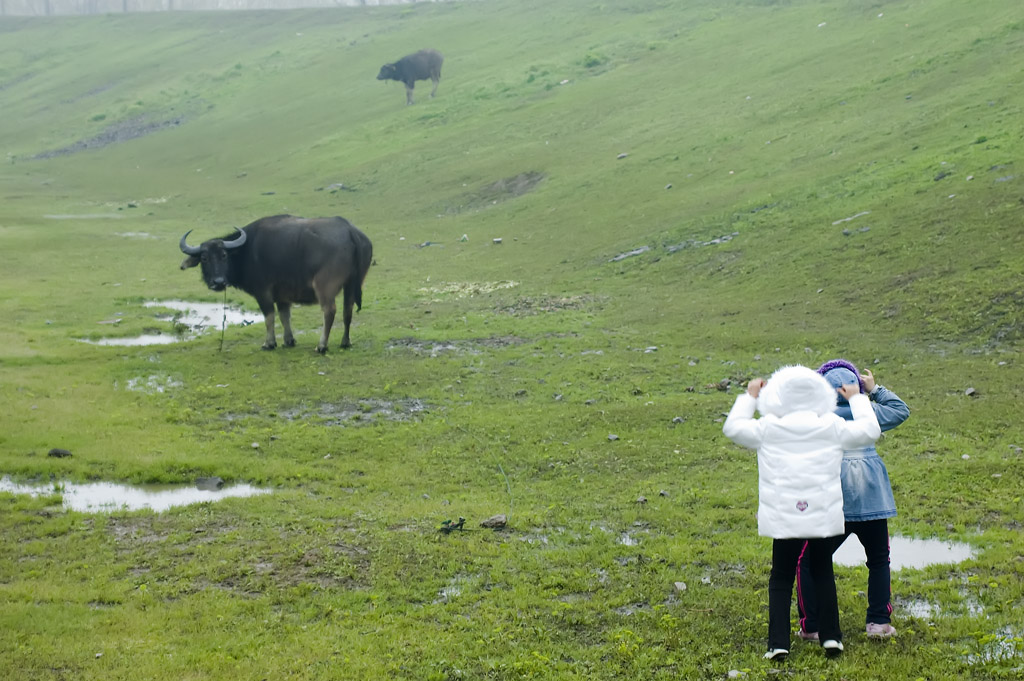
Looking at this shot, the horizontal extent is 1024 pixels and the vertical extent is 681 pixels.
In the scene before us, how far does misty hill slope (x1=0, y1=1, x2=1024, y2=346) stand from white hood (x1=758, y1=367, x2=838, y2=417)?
10133 millimetres

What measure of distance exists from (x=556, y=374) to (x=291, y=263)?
5.79 metres

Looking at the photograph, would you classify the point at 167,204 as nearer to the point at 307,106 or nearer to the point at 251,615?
the point at 307,106

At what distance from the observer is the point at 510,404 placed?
14945 mm

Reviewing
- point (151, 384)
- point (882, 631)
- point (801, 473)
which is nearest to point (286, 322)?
point (151, 384)

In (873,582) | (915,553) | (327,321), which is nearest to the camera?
(873,582)

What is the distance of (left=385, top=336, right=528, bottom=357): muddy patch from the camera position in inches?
733

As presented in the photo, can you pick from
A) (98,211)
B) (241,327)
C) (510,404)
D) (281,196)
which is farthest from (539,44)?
(510,404)

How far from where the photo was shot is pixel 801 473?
638 centimetres

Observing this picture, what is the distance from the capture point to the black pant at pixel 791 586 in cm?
650

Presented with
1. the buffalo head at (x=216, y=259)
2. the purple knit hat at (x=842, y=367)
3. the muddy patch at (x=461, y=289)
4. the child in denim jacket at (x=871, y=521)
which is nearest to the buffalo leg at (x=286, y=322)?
the buffalo head at (x=216, y=259)

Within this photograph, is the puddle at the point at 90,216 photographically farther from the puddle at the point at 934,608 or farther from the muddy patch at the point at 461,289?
the puddle at the point at 934,608

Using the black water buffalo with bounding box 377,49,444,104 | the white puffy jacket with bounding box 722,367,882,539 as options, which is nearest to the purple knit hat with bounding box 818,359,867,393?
the white puffy jacket with bounding box 722,367,882,539

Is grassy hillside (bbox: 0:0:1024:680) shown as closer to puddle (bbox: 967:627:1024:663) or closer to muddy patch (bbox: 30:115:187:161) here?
puddle (bbox: 967:627:1024:663)

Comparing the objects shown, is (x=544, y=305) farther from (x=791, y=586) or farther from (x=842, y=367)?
(x=791, y=586)
